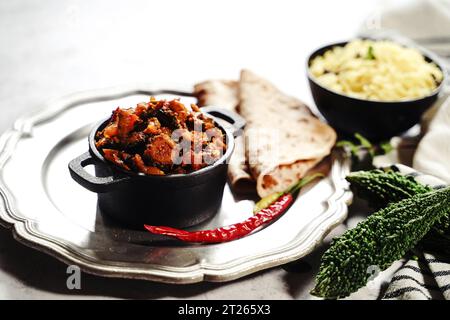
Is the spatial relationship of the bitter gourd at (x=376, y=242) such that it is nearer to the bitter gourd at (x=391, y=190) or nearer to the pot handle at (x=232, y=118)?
the bitter gourd at (x=391, y=190)

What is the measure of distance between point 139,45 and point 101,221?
116 inches

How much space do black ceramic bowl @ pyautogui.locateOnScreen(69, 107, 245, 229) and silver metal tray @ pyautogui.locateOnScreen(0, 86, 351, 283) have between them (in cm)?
10

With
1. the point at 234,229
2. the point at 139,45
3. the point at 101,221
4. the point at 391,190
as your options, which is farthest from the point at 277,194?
the point at 139,45

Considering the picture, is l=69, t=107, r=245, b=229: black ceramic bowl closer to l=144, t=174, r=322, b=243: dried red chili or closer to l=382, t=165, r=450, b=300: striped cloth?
l=144, t=174, r=322, b=243: dried red chili

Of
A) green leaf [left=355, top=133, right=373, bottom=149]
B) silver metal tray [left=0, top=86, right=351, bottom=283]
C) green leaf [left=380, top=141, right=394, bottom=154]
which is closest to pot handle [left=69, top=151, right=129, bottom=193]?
silver metal tray [left=0, top=86, right=351, bottom=283]

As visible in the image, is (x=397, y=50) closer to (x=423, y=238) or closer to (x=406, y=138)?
(x=406, y=138)

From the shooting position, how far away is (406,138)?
3867 millimetres

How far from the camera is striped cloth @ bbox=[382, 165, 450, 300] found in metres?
2.58

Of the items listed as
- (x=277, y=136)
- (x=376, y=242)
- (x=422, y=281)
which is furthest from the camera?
(x=277, y=136)

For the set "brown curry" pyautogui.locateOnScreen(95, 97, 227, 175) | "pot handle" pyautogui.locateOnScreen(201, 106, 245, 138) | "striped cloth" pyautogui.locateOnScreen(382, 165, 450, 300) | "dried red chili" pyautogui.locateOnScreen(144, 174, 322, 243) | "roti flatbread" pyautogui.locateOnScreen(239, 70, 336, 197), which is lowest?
"striped cloth" pyautogui.locateOnScreen(382, 165, 450, 300)

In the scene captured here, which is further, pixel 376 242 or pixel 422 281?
pixel 422 281

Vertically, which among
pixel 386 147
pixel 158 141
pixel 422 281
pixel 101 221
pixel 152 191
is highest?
pixel 158 141

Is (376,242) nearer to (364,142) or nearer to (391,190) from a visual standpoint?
(391,190)

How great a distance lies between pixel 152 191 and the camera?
8.70ft
